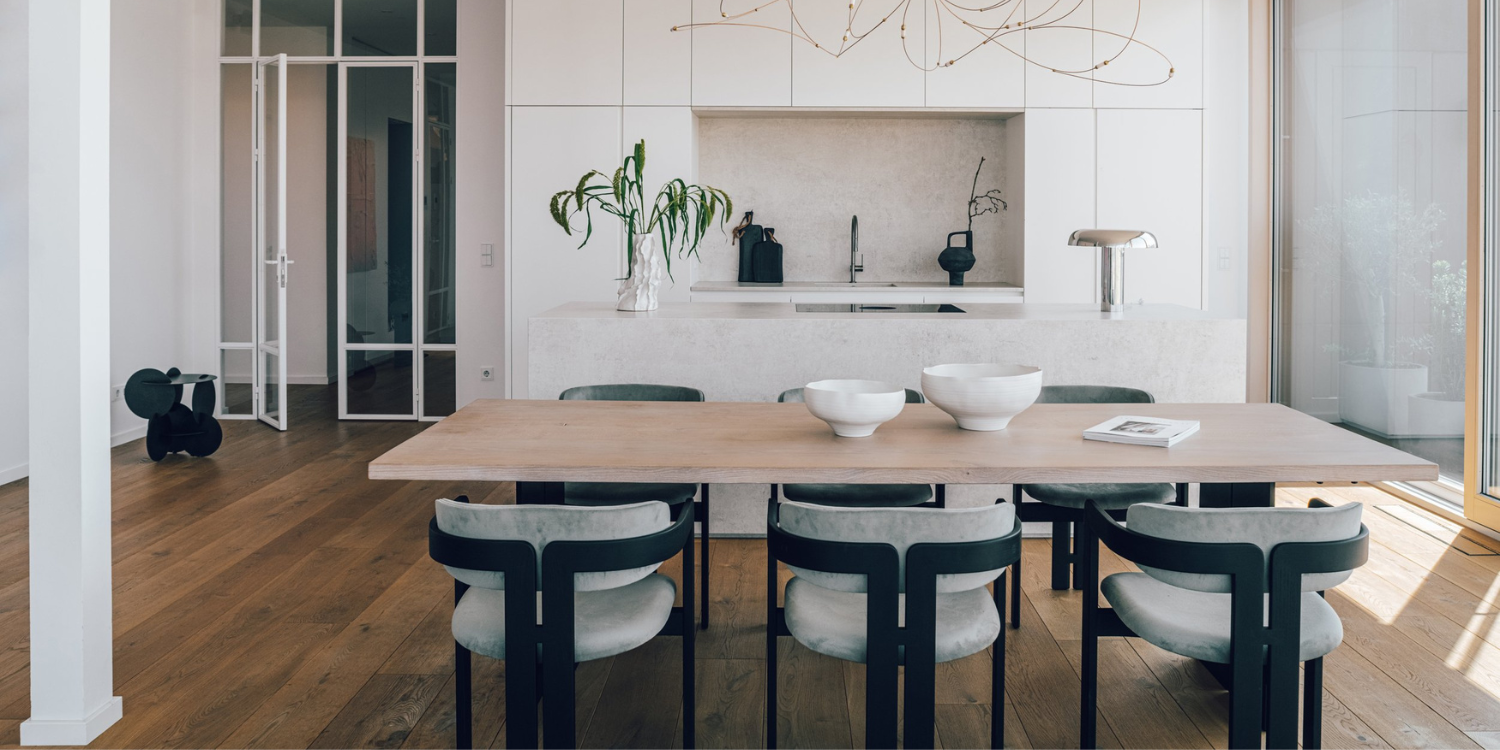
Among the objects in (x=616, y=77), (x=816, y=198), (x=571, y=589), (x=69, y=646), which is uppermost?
(x=616, y=77)

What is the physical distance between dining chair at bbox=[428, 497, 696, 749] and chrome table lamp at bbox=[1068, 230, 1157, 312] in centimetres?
249

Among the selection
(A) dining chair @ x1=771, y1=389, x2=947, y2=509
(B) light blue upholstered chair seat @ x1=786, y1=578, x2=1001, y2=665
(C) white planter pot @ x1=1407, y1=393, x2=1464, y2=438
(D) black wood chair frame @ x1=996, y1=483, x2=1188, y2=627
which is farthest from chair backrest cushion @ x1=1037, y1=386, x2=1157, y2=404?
(C) white planter pot @ x1=1407, y1=393, x2=1464, y2=438

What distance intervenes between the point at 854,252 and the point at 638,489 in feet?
11.4

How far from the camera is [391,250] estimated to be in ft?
22.0

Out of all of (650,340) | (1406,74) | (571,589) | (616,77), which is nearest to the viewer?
(571,589)

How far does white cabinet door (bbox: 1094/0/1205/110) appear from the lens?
5570 millimetres

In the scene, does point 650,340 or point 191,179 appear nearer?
point 650,340

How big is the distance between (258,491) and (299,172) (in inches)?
105

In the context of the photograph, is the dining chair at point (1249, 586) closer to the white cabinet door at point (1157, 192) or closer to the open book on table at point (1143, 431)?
the open book on table at point (1143, 431)

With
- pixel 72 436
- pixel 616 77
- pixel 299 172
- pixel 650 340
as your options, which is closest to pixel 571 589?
pixel 72 436

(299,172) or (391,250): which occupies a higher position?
(299,172)

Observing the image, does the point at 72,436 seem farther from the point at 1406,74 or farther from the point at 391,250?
the point at 1406,74

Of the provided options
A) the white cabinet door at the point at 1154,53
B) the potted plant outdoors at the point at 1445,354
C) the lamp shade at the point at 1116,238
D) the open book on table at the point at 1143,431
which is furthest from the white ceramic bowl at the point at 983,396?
the white cabinet door at the point at 1154,53

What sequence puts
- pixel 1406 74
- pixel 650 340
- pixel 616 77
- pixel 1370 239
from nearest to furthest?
pixel 650 340 → pixel 1406 74 → pixel 1370 239 → pixel 616 77
